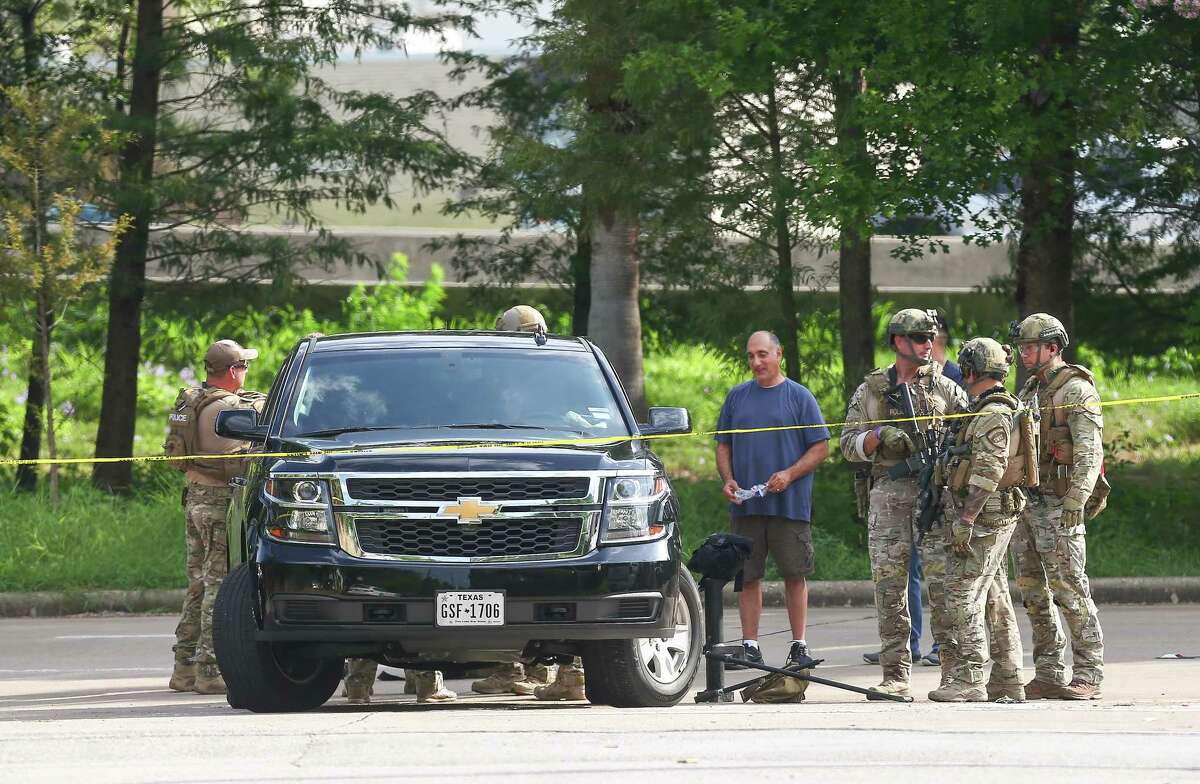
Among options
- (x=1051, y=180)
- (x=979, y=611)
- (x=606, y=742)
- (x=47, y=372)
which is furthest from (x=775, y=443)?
(x=47, y=372)

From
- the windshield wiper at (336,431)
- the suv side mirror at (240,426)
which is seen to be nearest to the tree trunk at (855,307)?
the windshield wiper at (336,431)

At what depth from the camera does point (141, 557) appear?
682 inches

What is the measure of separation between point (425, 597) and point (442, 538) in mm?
277

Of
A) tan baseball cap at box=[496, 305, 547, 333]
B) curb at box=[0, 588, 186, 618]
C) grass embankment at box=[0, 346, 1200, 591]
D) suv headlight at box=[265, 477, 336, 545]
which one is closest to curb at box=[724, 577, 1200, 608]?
grass embankment at box=[0, 346, 1200, 591]

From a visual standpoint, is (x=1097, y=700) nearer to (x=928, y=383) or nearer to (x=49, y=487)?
(x=928, y=383)

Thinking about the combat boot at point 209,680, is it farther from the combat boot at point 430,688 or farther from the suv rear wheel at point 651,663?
the suv rear wheel at point 651,663

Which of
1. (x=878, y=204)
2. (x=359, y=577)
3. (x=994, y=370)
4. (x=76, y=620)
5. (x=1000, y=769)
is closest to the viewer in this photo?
(x=1000, y=769)

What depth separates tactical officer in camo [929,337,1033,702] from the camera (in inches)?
381

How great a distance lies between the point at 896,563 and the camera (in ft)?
33.6

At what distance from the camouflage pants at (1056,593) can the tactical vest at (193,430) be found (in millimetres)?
4380

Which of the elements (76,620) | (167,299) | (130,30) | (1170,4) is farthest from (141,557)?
(1170,4)

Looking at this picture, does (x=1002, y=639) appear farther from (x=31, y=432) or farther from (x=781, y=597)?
(x=31, y=432)

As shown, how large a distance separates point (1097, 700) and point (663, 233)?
435 inches

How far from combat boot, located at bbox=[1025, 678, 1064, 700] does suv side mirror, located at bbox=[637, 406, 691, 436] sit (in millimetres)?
2238
